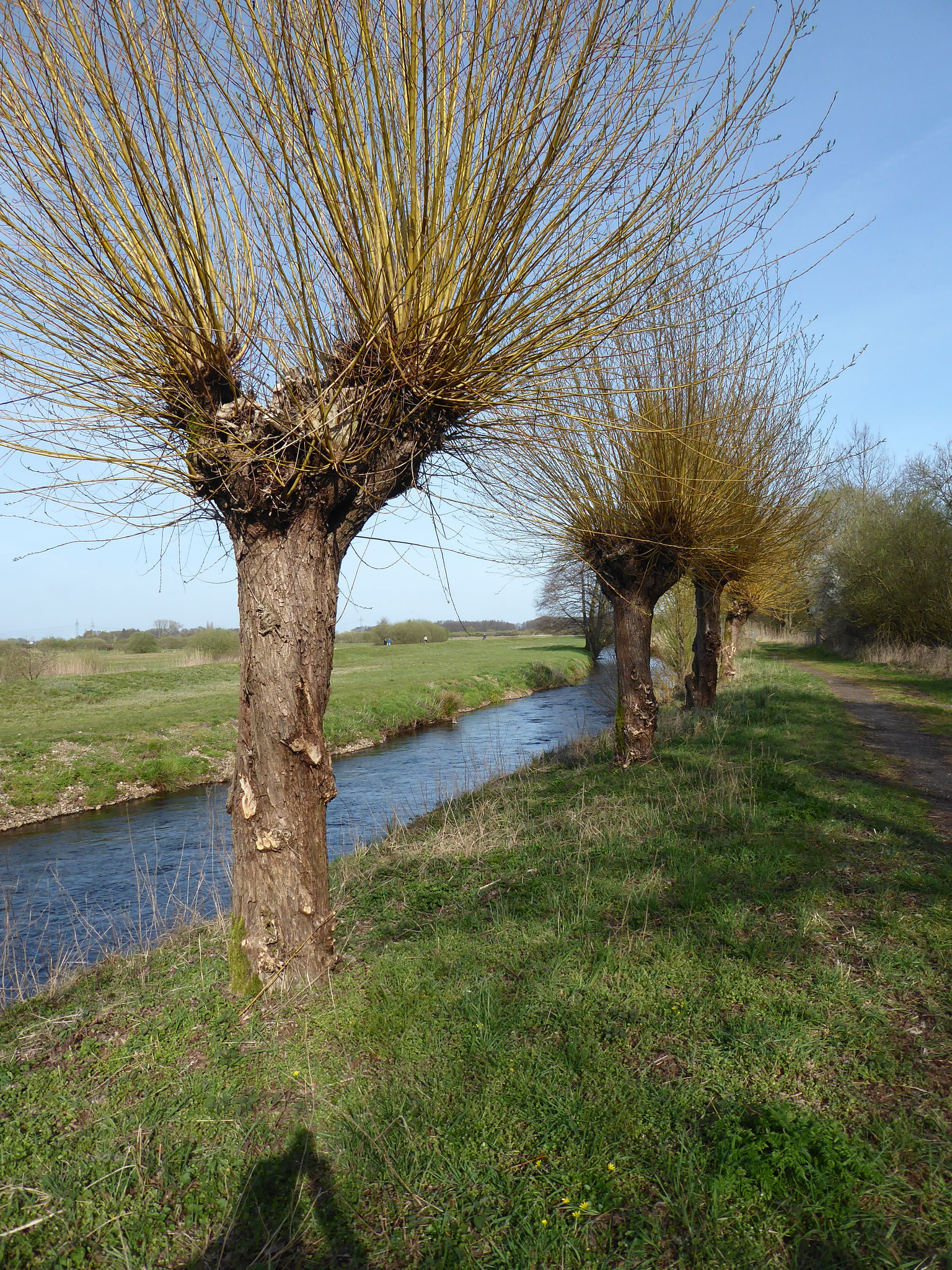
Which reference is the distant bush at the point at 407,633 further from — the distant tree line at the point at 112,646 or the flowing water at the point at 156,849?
the flowing water at the point at 156,849

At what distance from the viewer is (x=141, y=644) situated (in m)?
43.2

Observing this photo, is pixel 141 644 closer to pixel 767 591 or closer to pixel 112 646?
pixel 112 646

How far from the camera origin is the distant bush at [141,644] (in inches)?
1699

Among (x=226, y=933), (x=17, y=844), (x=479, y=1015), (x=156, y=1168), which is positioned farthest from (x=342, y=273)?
(x=17, y=844)

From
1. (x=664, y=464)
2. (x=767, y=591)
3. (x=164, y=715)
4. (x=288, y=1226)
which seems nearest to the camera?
(x=288, y=1226)

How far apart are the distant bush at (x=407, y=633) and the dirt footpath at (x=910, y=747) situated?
147 feet

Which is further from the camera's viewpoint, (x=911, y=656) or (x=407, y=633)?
(x=407, y=633)

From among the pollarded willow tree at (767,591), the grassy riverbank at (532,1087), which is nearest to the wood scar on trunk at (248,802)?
the grassy riverbank at (532,1087)

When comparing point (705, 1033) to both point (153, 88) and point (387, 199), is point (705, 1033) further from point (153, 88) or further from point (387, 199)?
point (153, 88)

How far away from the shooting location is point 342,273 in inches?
128

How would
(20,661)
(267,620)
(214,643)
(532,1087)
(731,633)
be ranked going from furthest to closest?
(214,643) < (20,661) < (731,633) < (267,620) < (532,1087)

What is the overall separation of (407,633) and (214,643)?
72.1 ft

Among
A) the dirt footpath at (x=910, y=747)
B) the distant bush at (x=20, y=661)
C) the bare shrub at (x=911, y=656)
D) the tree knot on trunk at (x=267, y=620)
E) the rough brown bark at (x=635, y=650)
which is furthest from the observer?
the distant bush at (x=20, y=661)

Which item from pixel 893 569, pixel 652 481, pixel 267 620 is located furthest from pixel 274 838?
pixel 893 569
